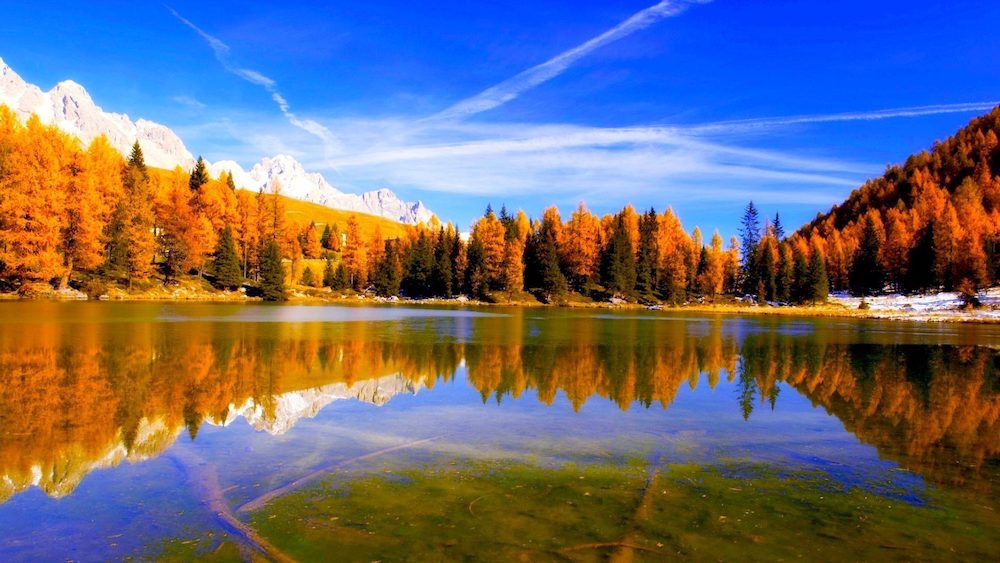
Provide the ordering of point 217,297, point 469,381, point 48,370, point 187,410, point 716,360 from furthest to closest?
1. point 217,297
2. point 716,360
3. point 469,381
4. point 48,370
5. point 187,410

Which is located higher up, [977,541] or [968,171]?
[968,171]

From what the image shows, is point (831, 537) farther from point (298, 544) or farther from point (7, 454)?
point (7, 454)

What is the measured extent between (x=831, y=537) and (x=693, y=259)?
364 feet

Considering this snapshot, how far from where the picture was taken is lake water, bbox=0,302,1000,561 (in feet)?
21.7

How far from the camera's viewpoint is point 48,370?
54.9 ft

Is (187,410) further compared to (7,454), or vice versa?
(187,410)

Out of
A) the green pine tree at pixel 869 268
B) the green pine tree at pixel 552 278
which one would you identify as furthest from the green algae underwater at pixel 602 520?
the green pine tree at pixel 869 268

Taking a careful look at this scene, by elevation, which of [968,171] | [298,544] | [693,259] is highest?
[968,171]

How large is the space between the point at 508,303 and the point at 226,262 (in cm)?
4260

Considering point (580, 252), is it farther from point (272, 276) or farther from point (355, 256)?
point (272, 276)

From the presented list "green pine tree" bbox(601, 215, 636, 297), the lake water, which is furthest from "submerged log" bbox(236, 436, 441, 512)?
"green pine tree" bbox(601, 215, 636, 297)

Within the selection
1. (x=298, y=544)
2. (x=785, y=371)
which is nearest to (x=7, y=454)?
(x=298, y=544)

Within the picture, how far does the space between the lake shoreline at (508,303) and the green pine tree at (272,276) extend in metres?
1.67

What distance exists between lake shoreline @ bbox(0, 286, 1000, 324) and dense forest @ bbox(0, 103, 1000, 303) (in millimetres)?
2046
